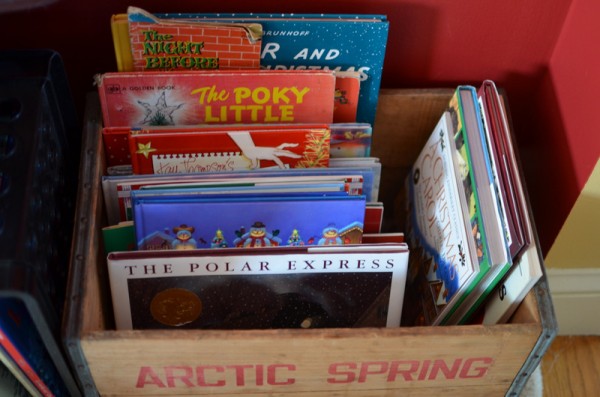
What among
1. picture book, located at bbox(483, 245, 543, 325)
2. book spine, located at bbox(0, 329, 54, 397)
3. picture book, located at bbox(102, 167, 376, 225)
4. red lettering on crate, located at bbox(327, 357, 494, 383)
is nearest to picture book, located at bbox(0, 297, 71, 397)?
book spine, located at bbox(0, 329, 54, 397)

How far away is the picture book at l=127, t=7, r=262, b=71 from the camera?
1003mm

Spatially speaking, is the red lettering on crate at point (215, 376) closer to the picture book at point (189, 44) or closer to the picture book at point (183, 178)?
the picture book at point (183, 178)

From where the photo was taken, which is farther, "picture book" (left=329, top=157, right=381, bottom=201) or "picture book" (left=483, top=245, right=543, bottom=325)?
"picture book" (left=329, top=157, right=381, bottom=201)

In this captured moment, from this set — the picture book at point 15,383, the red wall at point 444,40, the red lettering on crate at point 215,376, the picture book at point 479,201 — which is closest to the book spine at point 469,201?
the picture book at point 479,201

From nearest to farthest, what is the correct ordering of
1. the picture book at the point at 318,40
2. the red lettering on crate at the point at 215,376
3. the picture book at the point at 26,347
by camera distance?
1. the picture book at the point at 26,347
2. the red lettering on crate at the point at 215,376
3. the picture book at the point at 318,40

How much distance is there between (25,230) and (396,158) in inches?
27.1

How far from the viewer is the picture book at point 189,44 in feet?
3.29

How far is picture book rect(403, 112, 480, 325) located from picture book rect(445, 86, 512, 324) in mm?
15

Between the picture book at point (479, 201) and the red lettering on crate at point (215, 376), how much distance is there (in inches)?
11.0

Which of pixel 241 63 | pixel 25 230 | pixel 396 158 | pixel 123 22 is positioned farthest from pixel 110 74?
pixel 396 158

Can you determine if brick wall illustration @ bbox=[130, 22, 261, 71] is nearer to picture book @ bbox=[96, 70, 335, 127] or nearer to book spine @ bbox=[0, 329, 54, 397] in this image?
picture book @ bbox=[96, 70, 335, 127]

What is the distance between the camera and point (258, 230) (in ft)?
3.35

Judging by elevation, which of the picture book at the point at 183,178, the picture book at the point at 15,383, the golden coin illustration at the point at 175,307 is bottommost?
the picture book at the point at 15,383

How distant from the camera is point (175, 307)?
3.39 feet
